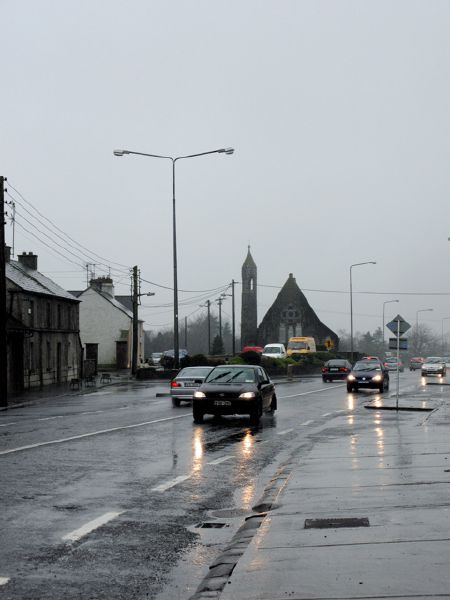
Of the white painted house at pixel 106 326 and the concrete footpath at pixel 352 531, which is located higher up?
the white painted house at pixel 106 326

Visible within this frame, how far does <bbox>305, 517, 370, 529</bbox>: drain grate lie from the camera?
8414 mm

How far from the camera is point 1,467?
13453 mm

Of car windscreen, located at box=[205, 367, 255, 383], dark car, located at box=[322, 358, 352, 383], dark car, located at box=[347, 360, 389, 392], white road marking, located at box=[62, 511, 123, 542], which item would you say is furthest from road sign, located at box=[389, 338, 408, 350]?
dark car, located at box=[322, 358, 352, 383]

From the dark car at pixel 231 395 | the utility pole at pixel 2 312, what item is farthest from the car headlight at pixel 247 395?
the utility pole at pixel 2 312

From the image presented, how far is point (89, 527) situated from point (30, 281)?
4783cm

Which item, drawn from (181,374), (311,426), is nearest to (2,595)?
(311,426)

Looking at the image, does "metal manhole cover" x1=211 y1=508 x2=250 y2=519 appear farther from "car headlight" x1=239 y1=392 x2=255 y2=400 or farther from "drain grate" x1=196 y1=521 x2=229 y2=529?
"car headlight" x1=239 y1=392 x2=255 y2=400

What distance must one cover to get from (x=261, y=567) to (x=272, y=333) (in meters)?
124

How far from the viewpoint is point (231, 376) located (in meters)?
23.9

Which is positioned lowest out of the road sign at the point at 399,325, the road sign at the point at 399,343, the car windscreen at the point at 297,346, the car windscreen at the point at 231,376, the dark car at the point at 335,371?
the dark car at the point at 335,371

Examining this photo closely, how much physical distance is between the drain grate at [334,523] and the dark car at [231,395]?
1348 centimetres

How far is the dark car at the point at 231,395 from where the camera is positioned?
2238 centimetres

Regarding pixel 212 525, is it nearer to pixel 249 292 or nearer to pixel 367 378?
pixel 367 378

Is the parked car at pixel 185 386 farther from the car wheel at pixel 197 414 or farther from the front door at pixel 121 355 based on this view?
the front door at pixel 121 355
